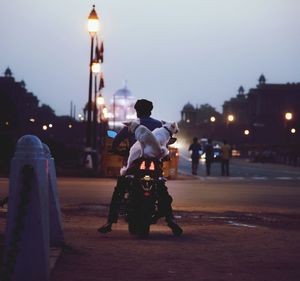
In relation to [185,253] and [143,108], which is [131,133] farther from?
[185,253]

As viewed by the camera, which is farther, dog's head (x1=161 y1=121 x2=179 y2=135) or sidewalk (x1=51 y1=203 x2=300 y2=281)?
dog's head (x1=161 y1=121 x2=179 y2=135)

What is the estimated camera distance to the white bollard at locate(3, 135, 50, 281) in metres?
7.04

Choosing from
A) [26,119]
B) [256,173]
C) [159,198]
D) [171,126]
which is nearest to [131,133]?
[171,126]

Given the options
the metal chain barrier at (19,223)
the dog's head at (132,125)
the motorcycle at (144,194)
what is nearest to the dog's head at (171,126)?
the dog's head at (132,125)

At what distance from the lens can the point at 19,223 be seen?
7.04m

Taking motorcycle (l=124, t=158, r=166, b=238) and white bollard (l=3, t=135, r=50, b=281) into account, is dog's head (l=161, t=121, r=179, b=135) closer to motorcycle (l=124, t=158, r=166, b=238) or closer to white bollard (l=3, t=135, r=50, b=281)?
motorcycle (l=124, t=158, r=166, b=238)

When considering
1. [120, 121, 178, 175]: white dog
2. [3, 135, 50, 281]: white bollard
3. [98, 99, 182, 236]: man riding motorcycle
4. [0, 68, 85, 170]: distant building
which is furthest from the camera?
[0, 68, 85, 170]: distant building

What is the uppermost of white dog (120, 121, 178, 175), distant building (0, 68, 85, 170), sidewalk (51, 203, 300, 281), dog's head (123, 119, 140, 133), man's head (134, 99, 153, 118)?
distant building (0, 68, 85, 170)

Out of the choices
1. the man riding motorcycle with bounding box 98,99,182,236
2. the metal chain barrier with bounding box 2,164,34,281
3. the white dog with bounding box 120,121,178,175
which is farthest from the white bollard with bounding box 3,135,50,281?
the man riding motorcycle with bounding box 98,99,182,236

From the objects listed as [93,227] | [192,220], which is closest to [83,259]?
[93,227]

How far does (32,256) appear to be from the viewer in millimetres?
7117

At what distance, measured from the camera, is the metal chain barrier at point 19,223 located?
22.7 feet

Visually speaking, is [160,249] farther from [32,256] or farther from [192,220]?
[192,220]

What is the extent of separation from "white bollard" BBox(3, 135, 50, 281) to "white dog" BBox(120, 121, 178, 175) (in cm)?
Answer: 455
